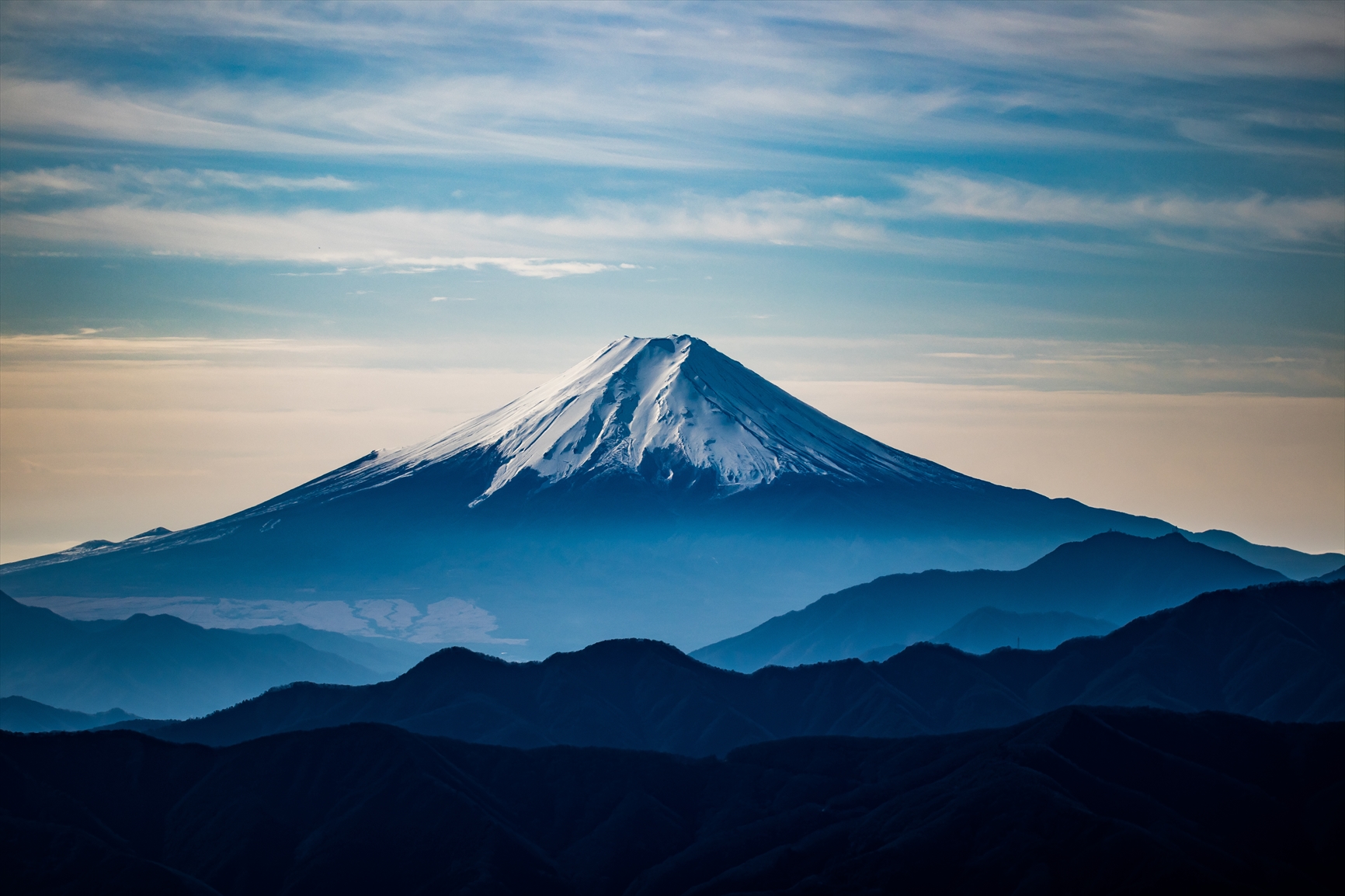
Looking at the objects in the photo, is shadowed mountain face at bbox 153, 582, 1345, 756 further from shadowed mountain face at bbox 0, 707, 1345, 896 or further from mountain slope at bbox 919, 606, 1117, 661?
mountain slope at bbox 919, 606, 1117, 661

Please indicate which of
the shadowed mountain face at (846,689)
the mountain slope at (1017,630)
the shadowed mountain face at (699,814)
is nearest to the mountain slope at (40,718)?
the shadowed mountain face at (846,689)

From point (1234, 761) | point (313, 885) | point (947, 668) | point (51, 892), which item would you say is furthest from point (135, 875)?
point (947, 668)

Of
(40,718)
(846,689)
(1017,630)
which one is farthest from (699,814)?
(40,718)

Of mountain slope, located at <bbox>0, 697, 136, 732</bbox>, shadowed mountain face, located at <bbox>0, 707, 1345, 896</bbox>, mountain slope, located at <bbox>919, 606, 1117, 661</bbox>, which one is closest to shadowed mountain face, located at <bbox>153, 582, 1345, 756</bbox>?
shadowed mountain face, located at <bbox>0, 707, 1345, 896</bbox>

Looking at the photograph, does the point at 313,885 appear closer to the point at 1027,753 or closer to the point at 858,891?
the point at 858,891

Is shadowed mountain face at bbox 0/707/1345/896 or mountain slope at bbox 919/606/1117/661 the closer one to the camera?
shadowed mountain face at bbox 0/707/1345/896

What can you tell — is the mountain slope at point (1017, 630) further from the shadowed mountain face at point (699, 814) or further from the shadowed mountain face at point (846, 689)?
the shadowed mountain face at point (699, 814)
